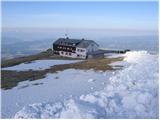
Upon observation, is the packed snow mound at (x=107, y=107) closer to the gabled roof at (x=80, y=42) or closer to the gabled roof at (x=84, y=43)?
the gabled roof at (x=84, y=43)

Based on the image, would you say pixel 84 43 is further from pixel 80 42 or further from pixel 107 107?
pixel 107 107

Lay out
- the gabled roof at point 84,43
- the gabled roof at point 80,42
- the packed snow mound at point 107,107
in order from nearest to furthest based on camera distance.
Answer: the packed snow mound at point 107,107 < the gabled roof at point 84,43 < the gabled roof at point 80,42

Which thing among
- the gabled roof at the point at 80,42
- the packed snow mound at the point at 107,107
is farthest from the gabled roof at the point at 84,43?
the packed snow mound at the point at 107,107

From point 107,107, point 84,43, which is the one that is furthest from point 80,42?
point 107,107

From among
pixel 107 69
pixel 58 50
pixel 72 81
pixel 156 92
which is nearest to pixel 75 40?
pixel 58 50

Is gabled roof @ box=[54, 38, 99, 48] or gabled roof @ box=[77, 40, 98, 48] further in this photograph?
gabled roof @ box=[54, 38, 99, 48]

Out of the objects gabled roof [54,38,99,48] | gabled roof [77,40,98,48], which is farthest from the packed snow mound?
gabled roof [54,38,99,48]

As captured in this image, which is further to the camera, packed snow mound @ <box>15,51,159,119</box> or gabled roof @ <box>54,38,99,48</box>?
gabled roof @ <box>54,38,99,48</box>

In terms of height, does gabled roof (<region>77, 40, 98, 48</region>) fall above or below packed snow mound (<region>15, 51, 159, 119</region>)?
above

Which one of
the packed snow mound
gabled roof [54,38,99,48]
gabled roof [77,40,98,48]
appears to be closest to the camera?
the packed snow mound

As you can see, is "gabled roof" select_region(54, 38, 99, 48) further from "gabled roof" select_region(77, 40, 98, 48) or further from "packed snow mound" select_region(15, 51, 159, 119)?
"packed snow mound" select_region(15, 51, 159, 119)

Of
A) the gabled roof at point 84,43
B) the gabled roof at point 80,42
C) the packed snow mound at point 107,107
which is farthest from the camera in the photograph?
the gabled roof at point 80,42

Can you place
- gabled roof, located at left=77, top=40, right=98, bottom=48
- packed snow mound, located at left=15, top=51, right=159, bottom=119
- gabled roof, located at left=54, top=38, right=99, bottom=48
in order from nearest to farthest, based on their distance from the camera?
1. packed snow mound, located at left=15, top=51, right=159, bottom=119
2. gabled roof, located at left=77, top=40, right=98, bottom=48
3. gabled roof, located at left=54, top=38, right=99, bottom=48
